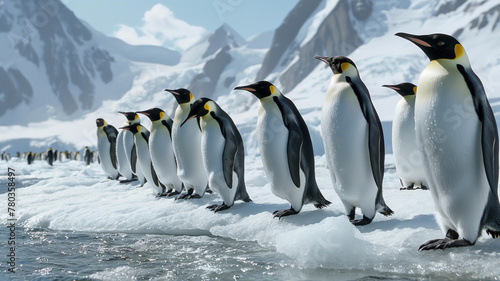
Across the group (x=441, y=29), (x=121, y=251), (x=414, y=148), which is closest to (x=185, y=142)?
(x=121, y=251)

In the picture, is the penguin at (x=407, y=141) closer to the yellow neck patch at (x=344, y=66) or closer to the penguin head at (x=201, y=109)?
the yellow neck patch at (x=344, y=66)

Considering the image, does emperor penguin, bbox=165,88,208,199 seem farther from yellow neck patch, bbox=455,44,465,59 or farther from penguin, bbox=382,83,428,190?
yellow neck patch, bbox=455,44,465,59

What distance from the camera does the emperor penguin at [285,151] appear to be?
13.4 feet

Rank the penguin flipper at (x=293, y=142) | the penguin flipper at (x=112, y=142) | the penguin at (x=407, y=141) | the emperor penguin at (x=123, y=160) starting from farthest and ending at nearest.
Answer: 1. the penguin flipper at (x=112, y=142)
2. the emperor penguin at (x=123, y=160)
3. the penguin at (x=407, y=141)
4. the penguin flipper at (x=293, y=142)

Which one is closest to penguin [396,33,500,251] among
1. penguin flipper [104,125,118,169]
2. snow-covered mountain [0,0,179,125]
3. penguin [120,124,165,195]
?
penguin [120,124,165,195]

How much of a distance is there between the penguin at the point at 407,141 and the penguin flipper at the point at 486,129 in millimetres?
2357

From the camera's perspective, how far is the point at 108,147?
1016cm

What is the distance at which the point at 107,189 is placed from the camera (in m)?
8.17

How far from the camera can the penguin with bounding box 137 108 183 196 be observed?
6.09m

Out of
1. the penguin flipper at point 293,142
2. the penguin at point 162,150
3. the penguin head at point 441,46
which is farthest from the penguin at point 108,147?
the penguin head at point 441,46

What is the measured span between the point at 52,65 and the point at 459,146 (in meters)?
121

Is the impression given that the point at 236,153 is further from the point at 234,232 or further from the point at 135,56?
the point at 135,56

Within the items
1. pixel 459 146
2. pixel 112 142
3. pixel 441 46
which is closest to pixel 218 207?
pixel 459 146

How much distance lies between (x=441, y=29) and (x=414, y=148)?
59173mm
